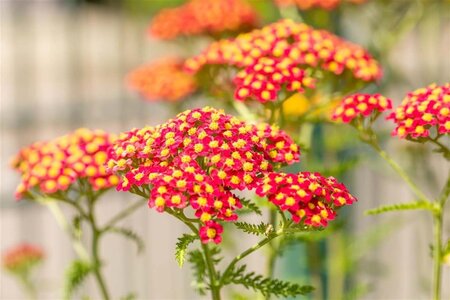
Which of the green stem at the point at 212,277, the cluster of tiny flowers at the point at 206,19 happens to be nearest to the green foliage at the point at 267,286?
the green stem at the point at 212,277

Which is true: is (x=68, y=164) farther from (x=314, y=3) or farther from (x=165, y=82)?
(x=314, y=3)

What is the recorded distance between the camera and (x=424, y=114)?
1.66 metres

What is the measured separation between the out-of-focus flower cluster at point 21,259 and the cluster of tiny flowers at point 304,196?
1502 millimetres

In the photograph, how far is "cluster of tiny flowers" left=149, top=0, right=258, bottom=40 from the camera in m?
2.87

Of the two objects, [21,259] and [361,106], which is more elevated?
[361,106]

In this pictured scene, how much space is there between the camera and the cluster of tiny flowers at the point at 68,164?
189 centimetres

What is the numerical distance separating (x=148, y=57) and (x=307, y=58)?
3.85 meters

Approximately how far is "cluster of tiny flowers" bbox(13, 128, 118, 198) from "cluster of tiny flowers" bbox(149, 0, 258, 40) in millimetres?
975

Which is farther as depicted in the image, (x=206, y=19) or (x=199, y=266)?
(x=206, y=19)

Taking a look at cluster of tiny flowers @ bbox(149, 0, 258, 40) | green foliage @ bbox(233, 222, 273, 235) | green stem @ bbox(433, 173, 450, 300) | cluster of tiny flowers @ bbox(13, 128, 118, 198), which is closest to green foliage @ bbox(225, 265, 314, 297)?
green foliage @ bbox(233, 222, 273, 235)

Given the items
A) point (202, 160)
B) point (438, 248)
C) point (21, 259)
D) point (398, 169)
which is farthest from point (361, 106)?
point (21, 259)

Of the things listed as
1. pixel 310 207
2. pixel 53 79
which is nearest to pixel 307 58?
pixel 310 207

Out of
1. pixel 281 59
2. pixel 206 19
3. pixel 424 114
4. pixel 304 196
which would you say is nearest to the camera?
pixel 304 196

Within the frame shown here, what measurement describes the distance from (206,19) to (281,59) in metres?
0.95
